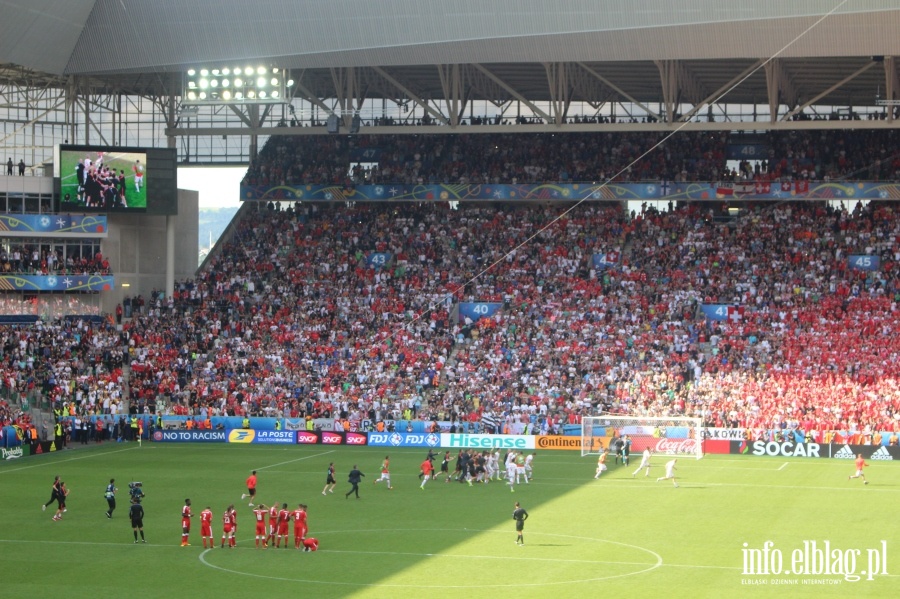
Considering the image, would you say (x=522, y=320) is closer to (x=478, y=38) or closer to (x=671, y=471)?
(x=478, y=38)

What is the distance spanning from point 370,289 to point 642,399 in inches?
660

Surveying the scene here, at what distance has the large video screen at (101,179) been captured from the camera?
61375mm

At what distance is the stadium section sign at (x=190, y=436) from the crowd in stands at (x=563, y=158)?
60.2ft

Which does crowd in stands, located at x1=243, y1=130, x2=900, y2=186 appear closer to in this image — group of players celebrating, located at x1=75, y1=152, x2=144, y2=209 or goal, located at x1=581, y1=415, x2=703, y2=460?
group of players celebrating, located at x1=75, y1=152, x2=144, y2=209

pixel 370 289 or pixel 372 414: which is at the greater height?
pixel 370 289

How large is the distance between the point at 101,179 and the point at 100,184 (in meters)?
0.25

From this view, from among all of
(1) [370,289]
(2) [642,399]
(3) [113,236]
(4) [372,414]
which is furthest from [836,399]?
(3) [113,236]

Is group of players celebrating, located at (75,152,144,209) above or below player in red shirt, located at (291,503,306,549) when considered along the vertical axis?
above

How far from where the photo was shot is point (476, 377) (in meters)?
56.6

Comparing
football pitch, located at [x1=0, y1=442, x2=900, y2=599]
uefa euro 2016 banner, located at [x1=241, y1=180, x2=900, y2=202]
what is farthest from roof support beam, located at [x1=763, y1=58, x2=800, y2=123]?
football pitch, located at [x1=0, y1=442, x2=900, y2=599]

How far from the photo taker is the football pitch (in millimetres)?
25609

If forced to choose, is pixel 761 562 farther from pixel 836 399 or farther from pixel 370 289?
pixel 370 289

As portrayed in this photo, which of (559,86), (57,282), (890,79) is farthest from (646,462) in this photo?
(57,282)

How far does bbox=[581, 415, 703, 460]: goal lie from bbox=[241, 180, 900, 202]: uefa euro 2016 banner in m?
18.2
